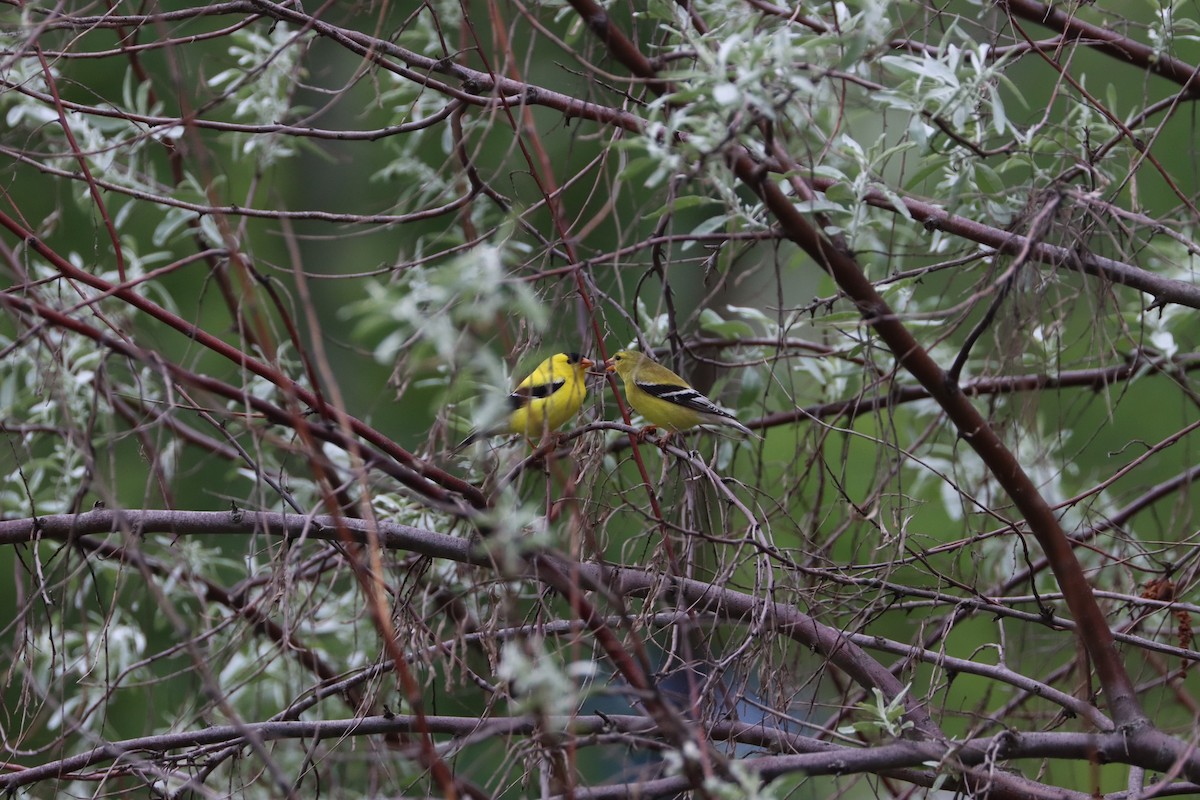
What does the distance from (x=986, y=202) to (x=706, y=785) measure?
1.71 metres

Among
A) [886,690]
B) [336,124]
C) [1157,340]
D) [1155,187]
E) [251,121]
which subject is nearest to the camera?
[886,690]

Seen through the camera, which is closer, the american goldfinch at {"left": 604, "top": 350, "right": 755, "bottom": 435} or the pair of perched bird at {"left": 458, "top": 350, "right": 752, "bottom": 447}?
the pair of perched bird at {"left": 458, "top": 350, "right": 752, "bottom": 447}

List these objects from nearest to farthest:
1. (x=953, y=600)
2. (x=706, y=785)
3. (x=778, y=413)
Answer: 1. (x=706, y=785)
2. (x=953, y=600)
3. (x=778, y=413)

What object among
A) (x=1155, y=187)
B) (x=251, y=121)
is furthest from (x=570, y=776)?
(x=1155, y=187)

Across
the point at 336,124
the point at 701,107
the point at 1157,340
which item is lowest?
the point at 701,107

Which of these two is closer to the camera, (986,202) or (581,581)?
(581,581)

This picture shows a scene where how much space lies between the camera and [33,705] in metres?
2.65

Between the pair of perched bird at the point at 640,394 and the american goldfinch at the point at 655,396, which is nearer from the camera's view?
the pair of perched bird at the point at 640,394

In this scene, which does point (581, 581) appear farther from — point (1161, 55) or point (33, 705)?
point (1161, 55)

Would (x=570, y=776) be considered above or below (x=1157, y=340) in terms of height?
below

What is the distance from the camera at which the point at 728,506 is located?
2.60 meters

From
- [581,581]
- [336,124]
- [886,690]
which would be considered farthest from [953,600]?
[336,124]

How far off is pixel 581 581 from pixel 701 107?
768 mm

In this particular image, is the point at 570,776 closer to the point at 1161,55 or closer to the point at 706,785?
the point at 706,785
